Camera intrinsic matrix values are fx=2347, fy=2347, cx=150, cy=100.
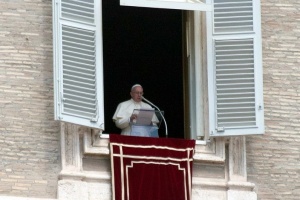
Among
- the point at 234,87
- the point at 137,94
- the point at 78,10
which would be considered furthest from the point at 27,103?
the point at 234,87

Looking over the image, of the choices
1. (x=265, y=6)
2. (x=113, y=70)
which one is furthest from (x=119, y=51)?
(x=265, y=6)

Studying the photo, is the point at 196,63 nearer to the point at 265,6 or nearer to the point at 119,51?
the point at 265,6

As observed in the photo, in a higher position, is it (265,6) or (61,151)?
(265,6)

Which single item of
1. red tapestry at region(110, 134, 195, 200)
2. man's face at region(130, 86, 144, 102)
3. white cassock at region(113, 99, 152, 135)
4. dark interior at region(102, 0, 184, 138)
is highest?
dark interior at region(102, 0, 184, 138)

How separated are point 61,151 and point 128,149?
670mm

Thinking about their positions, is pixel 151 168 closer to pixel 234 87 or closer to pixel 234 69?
pixel 234 87

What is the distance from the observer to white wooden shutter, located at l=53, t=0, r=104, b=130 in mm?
23047

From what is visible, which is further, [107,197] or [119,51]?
[119,51]

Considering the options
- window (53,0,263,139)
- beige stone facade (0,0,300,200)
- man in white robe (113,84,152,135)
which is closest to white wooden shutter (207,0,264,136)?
window (53,0,263,139)

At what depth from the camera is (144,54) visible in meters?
27.8

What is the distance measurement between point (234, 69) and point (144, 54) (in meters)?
4.22

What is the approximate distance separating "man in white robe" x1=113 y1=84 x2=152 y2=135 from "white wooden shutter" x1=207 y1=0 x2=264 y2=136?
864 mm

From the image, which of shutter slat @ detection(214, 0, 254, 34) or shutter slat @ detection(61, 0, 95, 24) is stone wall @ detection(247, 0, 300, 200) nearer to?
shutter slat @ detection(214, 0, 254, 34)

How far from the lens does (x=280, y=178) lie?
23594 mm
